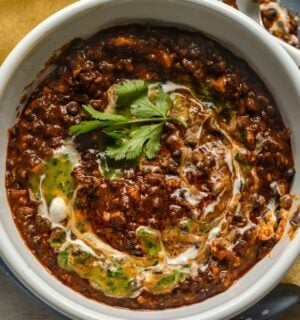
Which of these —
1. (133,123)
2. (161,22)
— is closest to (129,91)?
(133,123)

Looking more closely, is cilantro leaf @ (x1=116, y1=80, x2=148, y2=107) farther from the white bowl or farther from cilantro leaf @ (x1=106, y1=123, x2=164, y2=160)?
the white bowl

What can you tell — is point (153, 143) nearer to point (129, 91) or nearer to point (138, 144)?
point (138, 144)

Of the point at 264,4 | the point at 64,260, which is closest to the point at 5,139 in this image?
the point at 64,260

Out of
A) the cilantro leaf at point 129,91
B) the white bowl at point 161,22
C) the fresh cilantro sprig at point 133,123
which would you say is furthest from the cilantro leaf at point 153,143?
the white bowl at point 161,22

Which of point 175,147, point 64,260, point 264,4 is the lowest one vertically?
point 64,260

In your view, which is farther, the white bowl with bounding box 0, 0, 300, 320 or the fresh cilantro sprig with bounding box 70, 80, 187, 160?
the fresh cilantro sprig with bounding box 70, 80, 187, 160

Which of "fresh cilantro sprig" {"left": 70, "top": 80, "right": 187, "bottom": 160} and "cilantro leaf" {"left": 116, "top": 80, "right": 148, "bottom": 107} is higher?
"cilantro leaf" {"left": 116, "top": 80, "right": 148, "bottom": 107}

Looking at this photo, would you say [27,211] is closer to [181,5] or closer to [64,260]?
[64,260]

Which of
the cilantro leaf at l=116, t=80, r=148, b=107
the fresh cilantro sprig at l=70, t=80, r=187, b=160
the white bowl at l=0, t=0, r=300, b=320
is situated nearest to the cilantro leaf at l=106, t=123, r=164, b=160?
the fresh cilantro sprig at l=70, t=80, r=187, b=160
